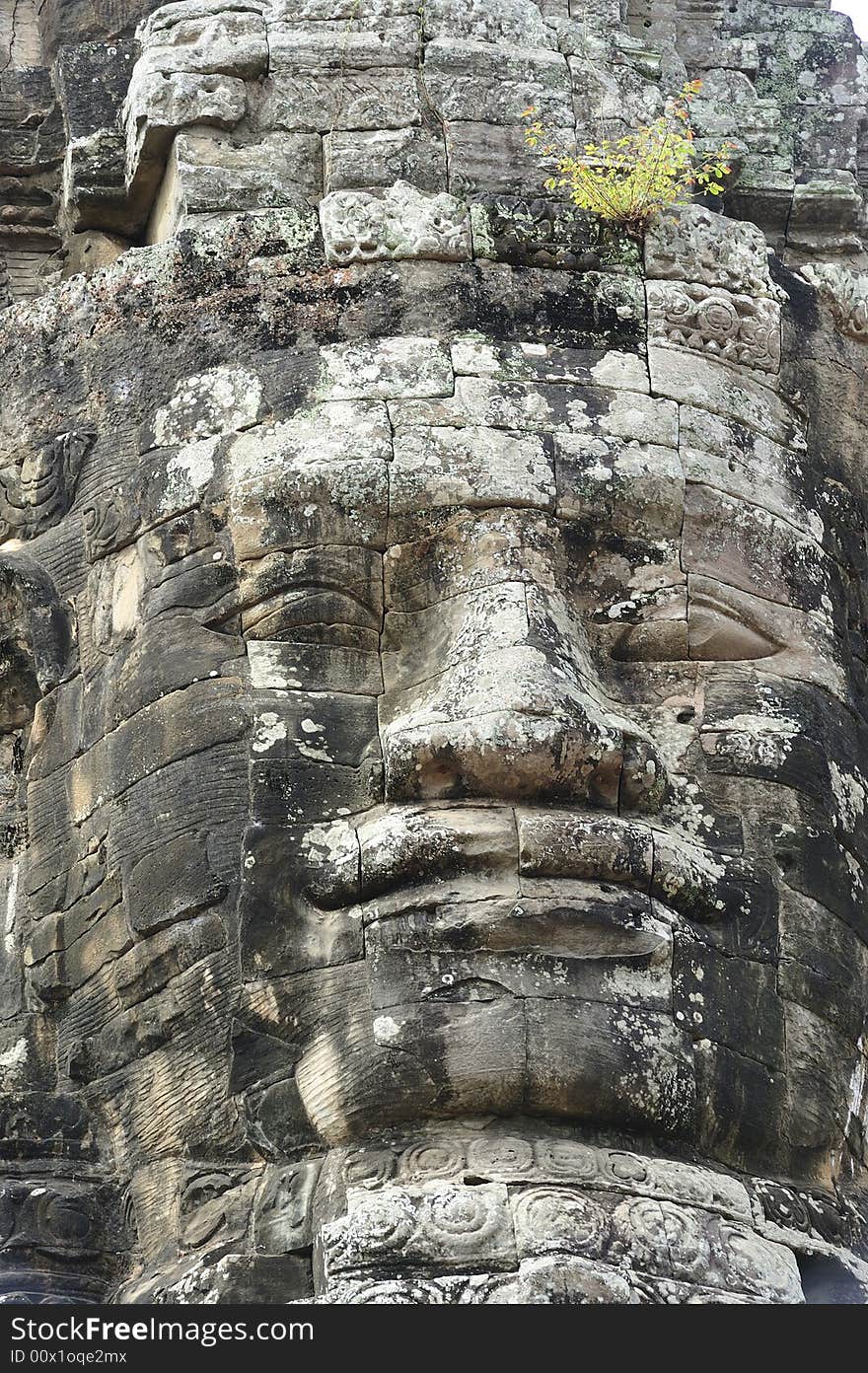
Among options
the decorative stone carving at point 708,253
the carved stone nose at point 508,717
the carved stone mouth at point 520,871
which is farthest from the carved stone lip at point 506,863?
the decorative stone carving at point 708,253

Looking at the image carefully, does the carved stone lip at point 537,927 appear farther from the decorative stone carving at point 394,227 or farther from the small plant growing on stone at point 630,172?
the small plant growing on stone at point 630,172

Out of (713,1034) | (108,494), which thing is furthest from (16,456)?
(713,1034)

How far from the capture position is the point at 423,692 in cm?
1084

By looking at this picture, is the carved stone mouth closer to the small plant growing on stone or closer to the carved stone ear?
the carved stone ear

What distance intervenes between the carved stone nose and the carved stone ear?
1451mm

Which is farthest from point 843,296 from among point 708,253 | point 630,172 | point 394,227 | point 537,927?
point 537,927

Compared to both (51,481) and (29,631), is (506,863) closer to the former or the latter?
(29,631)

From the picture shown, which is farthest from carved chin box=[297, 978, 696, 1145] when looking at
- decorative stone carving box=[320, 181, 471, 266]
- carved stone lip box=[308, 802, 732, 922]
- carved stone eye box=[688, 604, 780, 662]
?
→ decorative stone carving box=[320, 181, 471, 266]

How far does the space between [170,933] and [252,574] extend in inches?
55.2

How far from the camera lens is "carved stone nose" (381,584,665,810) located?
10352 millimetres

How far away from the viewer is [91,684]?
37.5ft

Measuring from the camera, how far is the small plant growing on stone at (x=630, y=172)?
11961 millimetres

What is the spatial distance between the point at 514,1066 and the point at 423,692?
5.30ft

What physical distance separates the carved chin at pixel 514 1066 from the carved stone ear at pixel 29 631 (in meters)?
2.37
